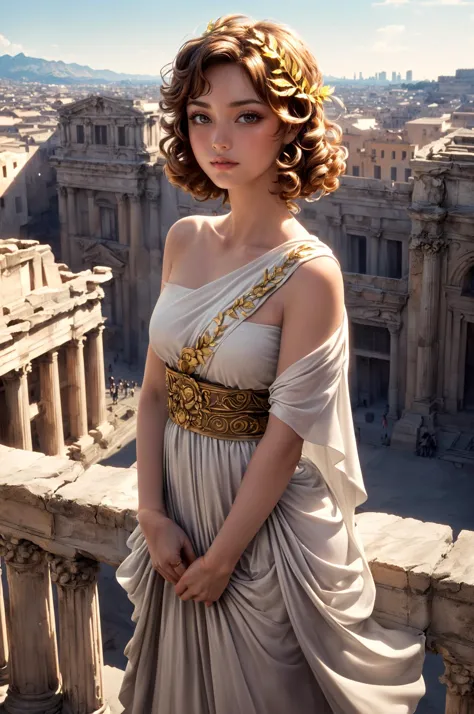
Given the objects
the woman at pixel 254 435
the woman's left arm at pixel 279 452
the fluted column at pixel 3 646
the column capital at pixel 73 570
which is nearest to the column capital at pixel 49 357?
the fluted column at pixel 3 646

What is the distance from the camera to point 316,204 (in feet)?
123

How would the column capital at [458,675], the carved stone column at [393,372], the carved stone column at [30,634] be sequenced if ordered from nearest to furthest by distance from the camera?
the column capital at [458,675] < the carved stone column at [30,634] < the carved stone column at [393,372]

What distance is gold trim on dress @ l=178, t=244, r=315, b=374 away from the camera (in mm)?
4711

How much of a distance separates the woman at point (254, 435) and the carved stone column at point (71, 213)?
43714 mm

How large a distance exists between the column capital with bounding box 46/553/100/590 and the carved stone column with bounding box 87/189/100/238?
40883 mm

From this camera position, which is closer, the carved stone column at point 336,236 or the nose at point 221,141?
the nose at point 221,141

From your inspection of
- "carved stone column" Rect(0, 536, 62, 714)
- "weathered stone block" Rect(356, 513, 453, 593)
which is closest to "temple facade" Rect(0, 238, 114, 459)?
"carved stone column" Rect(0, 536, 62, 714)

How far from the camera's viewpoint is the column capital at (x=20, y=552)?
754 centimetres

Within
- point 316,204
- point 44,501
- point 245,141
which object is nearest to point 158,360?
point 245,141

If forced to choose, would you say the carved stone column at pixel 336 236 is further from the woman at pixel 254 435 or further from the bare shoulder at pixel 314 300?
the bare shoulder at pixel 314 300

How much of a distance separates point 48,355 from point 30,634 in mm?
20682

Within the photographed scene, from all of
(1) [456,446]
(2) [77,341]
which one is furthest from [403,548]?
(1) [456,446]

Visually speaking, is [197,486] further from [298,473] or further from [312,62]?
[312,62]

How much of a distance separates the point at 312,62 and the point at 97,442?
28227 millimetres
